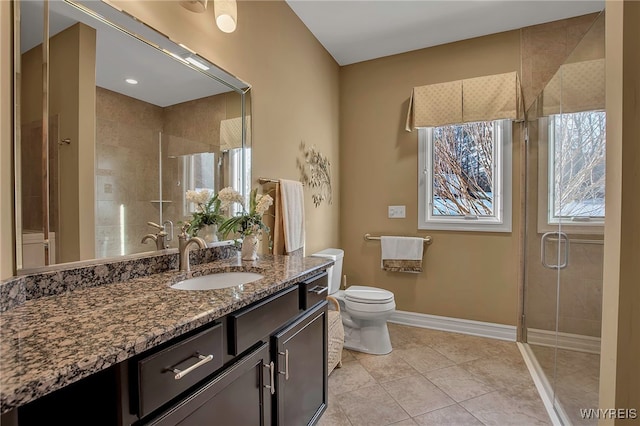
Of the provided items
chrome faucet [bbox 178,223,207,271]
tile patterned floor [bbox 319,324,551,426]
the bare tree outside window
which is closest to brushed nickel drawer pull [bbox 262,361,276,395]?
chrome faucet [bbox 178,223,207,271]

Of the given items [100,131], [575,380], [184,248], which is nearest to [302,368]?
[184,248]

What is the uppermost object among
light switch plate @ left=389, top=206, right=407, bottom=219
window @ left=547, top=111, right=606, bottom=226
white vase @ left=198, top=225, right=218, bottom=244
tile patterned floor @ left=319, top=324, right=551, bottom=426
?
window @ left=547, top=111, right=606, bottom=226

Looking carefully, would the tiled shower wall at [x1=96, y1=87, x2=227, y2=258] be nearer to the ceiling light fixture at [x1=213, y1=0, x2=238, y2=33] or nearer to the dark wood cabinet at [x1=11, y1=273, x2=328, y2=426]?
the ceiling light fixture at [x1=213, y1=0, x2=238, y2=33]

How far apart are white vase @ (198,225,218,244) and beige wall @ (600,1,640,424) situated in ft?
5.51

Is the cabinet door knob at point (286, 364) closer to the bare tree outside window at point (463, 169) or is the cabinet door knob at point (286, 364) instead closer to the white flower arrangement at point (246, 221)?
the white flower arrangement at point (246, 221)

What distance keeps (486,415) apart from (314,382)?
1024 millimetres

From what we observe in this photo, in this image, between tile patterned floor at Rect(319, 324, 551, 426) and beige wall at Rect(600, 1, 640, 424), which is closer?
beige wall at Rect(600, 1, 640, 424)

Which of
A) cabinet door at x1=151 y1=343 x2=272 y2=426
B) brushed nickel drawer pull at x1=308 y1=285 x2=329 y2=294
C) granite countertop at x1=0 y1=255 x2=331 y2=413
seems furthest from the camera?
brushed nickel drawer pull at x1=308 y1=285 x2=329 y2=294

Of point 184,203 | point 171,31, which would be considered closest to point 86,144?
point 184,203

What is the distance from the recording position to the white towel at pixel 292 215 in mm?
2102

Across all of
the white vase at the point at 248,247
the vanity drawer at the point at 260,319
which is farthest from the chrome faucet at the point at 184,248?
the vanity drawer at the point at 260,319

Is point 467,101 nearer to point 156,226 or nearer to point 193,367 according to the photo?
point 156,226

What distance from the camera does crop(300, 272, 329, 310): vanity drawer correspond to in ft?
4.61

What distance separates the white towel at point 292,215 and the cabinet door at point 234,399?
1025 millimetres
